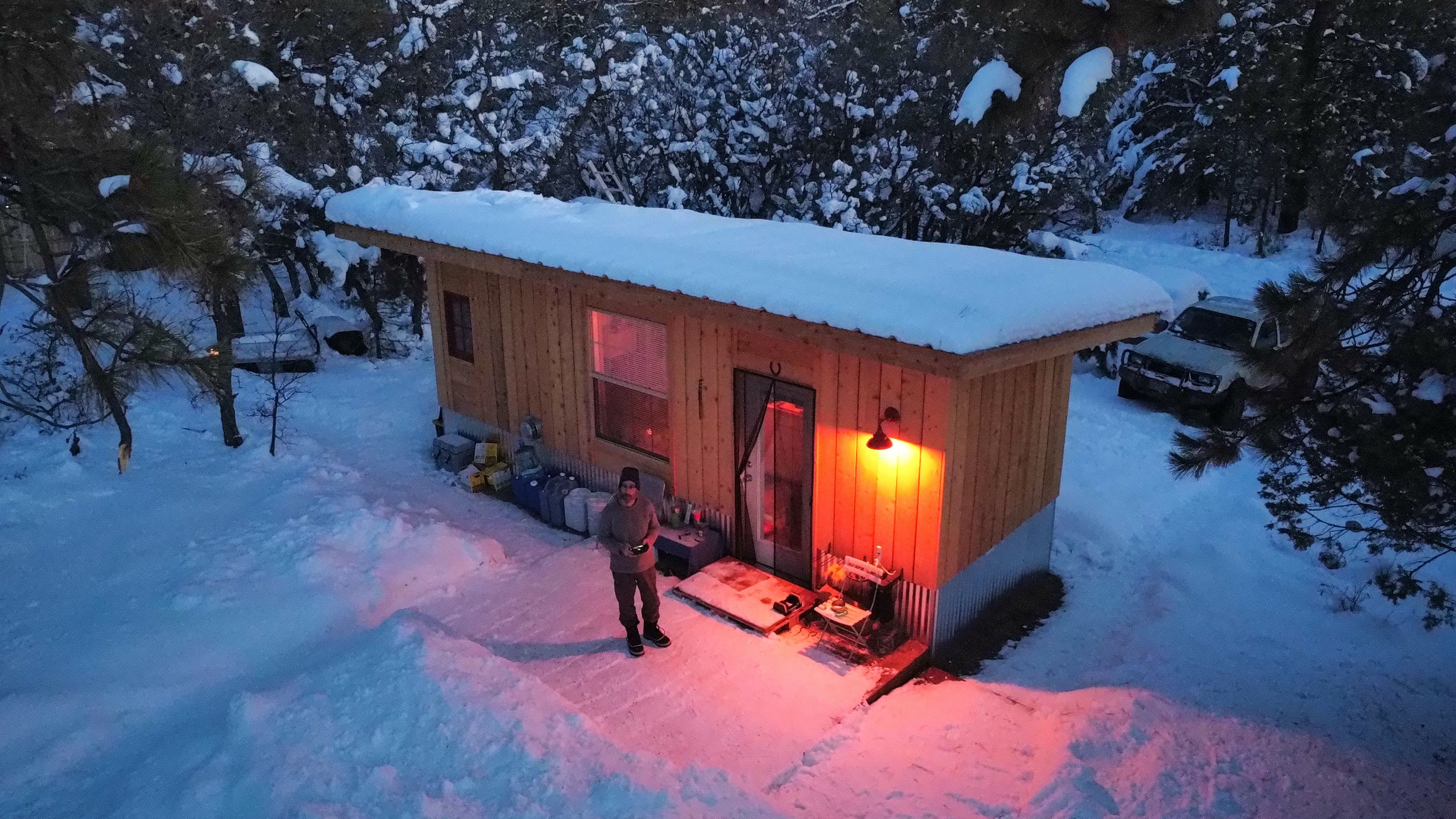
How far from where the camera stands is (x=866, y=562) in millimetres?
7285

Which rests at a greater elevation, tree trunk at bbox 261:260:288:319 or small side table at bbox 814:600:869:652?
tree trunk at bbox 261:260:288:319

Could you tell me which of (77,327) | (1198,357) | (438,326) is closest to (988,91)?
(77,327)

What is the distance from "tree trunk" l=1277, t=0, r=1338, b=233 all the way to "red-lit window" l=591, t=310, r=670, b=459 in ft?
42.2

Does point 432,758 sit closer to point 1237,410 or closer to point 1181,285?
point 1237,410

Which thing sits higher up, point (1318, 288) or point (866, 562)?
point (1318, 288)

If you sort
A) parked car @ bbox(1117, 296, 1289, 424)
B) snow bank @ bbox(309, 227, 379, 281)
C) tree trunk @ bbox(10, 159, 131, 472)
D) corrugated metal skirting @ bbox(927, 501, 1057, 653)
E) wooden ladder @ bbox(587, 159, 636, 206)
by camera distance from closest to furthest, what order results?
1. tree trunk @ bbox(10, 159, 131, 472)
2. corrugated metal skirting @ bbox(927, 501, 1057, 653)
3. parked car @ bbox(1117, 296, 1289, 424)
4. snow bank @ bbox(309, 227, 379, 281)
5. wooden ladder @ bbox(587, 159, 636, 206)

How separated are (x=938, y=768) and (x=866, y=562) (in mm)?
1823

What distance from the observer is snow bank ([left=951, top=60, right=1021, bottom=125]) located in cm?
414

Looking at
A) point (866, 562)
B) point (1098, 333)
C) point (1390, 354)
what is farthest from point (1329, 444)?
point (866, 562)

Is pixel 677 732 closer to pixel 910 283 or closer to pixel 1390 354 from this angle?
pixel 910 283

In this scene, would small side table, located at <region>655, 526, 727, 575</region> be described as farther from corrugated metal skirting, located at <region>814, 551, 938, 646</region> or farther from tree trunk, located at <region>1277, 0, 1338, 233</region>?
tree trunk, located at <region>1277, 0, 1338, 233</region>

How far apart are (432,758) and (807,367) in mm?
3942

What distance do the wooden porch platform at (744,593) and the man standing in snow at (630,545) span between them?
78 cm

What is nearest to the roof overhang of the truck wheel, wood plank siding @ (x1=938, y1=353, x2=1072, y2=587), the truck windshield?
wood plank siding @ (x1=938, y1=353, x2=1072, y2=587)
